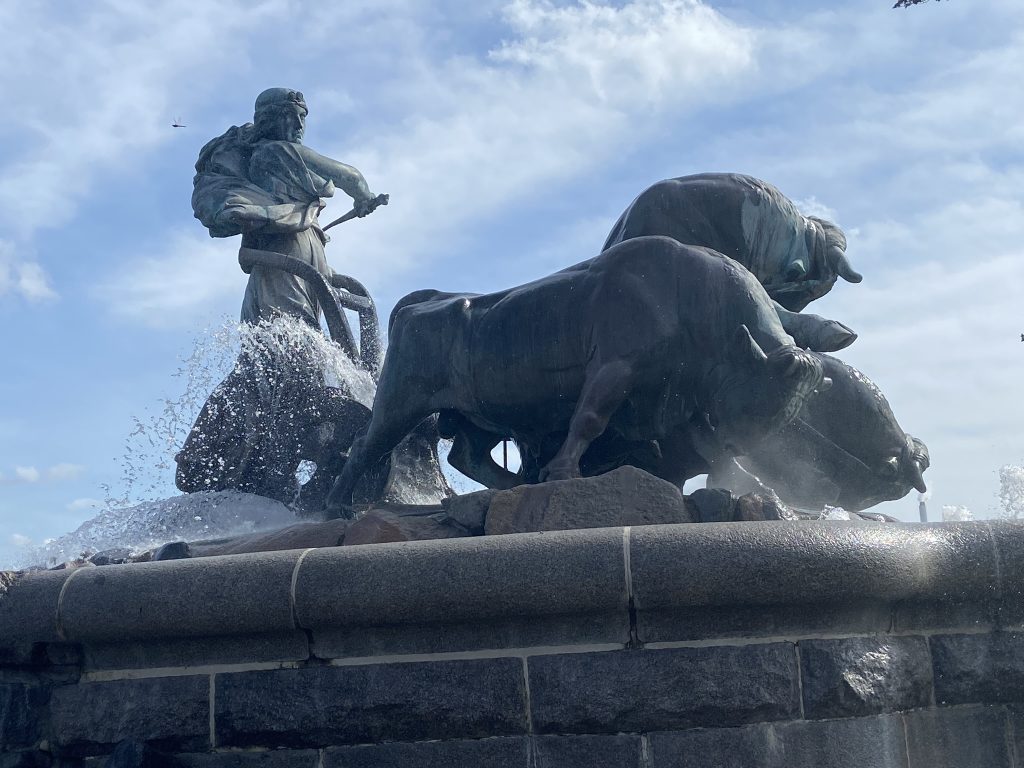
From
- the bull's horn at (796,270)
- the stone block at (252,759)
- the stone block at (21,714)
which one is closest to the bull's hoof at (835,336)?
the bull's horn at (796,270)

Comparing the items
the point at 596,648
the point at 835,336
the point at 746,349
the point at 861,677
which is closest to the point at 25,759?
the point at 596,648

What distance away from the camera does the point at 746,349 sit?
18.5ft

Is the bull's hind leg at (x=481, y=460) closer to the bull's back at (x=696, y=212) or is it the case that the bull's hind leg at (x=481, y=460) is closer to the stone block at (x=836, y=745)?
the bull's back at (x=696, y=212)

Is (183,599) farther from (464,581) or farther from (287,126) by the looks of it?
(287,126)

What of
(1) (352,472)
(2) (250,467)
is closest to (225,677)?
(1) (352,472)

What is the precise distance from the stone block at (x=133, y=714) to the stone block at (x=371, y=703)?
10 cm

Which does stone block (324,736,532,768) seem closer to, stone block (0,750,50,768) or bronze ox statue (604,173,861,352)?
stone block (0,750,50,768)

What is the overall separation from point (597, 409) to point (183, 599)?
199cm

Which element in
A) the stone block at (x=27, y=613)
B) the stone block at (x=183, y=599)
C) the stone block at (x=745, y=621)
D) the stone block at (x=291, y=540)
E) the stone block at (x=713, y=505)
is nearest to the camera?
the stone block at (x=745, y=621)

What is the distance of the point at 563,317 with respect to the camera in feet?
19.9

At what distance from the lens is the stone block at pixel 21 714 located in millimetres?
5008

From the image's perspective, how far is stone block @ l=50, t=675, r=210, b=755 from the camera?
4.81 meters

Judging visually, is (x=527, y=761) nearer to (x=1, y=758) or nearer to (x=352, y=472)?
(x=1, y=758)

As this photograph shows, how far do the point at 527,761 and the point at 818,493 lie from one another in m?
2.69
